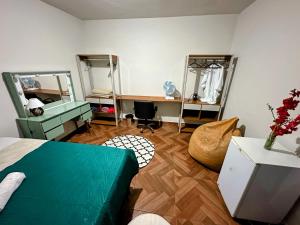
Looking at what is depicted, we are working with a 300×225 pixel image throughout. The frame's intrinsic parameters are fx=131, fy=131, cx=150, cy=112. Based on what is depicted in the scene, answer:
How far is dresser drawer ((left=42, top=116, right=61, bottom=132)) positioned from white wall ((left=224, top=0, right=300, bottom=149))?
9.79ft

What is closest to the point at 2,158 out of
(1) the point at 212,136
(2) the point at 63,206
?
(2) the point at 63,206

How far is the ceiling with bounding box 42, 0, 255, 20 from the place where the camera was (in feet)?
6.99

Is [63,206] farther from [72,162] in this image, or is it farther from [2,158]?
[2,158]

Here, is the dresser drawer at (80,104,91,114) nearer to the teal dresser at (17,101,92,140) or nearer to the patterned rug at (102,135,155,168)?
the teal dresser at (17,101,92,140)

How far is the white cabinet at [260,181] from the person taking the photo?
1109 mm

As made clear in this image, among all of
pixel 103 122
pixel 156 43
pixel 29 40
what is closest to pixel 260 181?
pixel 156 43

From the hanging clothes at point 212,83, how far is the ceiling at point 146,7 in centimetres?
102

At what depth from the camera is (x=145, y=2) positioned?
7.01 ft

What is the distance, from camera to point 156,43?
9.83 ft

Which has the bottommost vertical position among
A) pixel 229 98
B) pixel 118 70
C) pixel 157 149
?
pixel 157 149

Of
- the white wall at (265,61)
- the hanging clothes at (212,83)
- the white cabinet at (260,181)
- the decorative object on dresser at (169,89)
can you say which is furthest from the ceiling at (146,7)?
the white cabinet at (260,181)

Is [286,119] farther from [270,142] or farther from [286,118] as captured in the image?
[270,142]

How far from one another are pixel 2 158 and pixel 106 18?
306 centimetres

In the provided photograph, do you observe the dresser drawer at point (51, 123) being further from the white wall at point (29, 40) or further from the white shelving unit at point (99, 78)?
the white shelving unit at point (99, 78)
